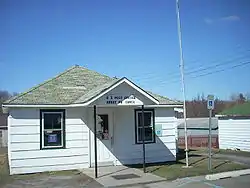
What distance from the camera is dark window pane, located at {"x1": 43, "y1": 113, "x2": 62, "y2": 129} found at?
15.3 metres

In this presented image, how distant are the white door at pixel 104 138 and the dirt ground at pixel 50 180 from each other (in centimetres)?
162

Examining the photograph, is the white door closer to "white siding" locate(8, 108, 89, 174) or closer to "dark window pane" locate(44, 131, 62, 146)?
"white siding" locate(8, 108, 89, 174)

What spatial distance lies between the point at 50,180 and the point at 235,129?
696 inches

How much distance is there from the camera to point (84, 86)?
18000 mm

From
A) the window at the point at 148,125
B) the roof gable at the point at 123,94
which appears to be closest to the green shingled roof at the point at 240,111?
the window at the point at 148,125

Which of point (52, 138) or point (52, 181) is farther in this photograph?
point (52, 138)

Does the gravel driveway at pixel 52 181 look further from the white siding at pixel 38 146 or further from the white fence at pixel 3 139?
the white fence at pixel 3 139

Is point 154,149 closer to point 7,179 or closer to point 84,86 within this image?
point 84,86

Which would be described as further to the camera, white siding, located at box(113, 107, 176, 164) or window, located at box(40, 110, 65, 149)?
white siding, located at box(113, 107, 176, 164)

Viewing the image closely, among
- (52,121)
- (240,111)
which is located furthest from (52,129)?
(240,111)

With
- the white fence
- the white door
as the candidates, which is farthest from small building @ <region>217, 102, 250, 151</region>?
A: the white fence

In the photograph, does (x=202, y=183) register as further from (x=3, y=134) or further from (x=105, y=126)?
(x=3, y=134)

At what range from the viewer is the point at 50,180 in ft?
43.0

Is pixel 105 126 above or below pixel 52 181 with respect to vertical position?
above
